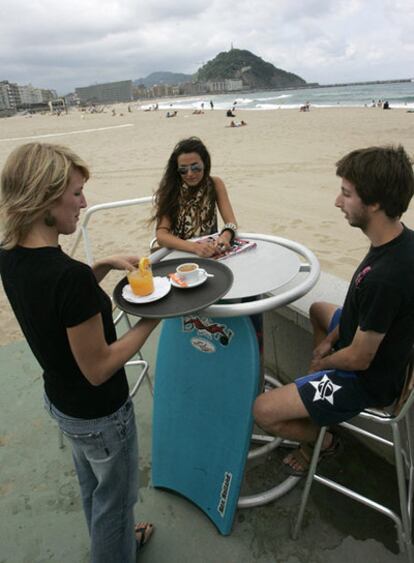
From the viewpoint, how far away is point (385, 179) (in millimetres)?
1476

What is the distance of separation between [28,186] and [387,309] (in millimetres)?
1243

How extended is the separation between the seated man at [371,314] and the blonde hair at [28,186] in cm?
110

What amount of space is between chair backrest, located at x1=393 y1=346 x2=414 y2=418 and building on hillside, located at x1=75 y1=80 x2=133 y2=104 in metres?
131

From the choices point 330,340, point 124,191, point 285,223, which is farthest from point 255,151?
point 330,340

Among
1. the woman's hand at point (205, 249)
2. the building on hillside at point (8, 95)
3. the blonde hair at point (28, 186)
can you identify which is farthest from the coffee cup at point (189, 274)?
the building on hillside at point (8, 95)

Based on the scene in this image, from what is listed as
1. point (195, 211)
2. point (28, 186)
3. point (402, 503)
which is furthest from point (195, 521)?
point (195, 211)

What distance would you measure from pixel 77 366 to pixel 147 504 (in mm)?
1194

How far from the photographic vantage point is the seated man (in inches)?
55.4

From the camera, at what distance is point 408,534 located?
164 cm

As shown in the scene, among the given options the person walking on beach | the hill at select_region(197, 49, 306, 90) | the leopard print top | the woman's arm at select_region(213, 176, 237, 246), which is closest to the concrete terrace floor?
the person walking on beach

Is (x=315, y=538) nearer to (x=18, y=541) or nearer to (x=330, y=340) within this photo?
(x=330, y=340)

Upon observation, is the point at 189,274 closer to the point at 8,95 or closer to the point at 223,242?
the point at 223,242

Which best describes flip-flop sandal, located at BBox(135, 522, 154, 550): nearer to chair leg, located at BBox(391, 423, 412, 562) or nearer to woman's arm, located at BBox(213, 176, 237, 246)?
chair leg, located at BBox(391, 423, 412, 562)

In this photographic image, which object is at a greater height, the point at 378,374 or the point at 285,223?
the point at 378,374
